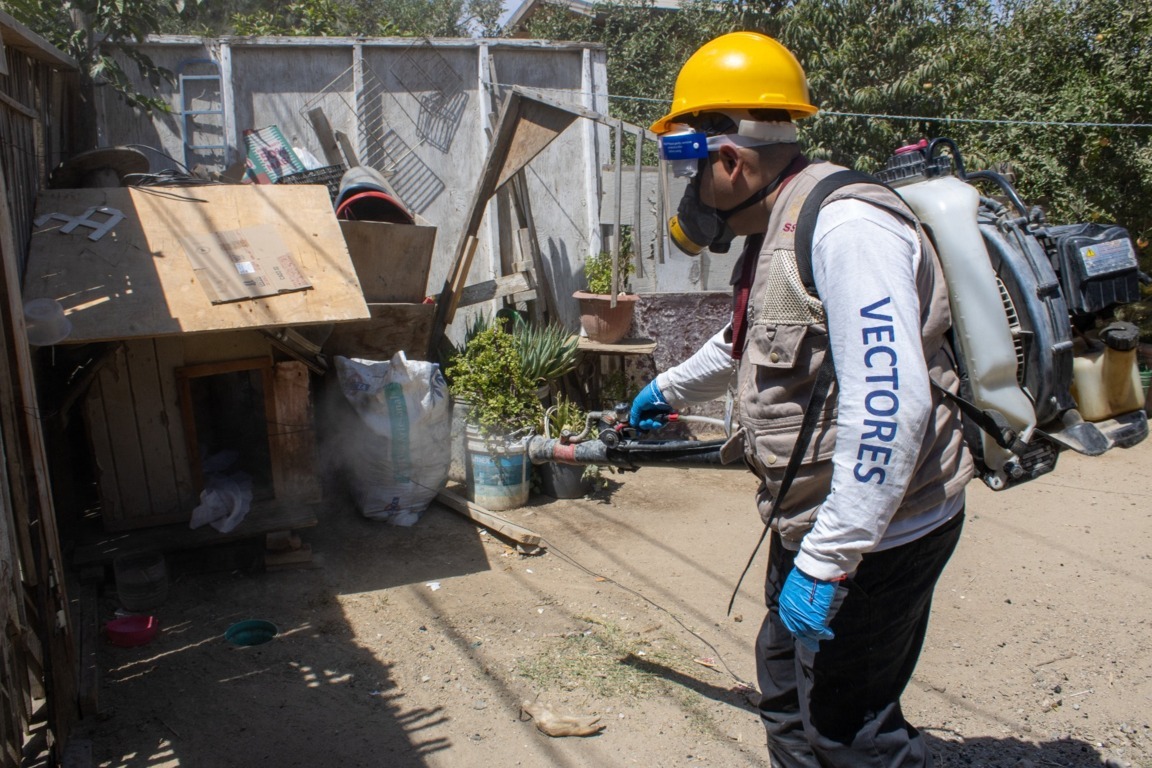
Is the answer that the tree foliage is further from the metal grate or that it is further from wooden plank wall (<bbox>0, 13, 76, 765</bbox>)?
wooden plank wall (<bbox>0, 13, 76, 765</bbox>)

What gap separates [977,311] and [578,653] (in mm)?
2591

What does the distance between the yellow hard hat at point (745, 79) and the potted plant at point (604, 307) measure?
433 cm

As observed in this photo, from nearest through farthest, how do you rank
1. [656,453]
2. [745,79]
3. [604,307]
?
[745,79]
[656,453]
[604,307]

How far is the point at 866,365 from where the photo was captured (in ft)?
5.98

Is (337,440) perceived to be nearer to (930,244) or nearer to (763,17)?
(930,244)

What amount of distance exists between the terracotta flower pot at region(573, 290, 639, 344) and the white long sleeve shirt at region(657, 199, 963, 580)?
15.9 ft

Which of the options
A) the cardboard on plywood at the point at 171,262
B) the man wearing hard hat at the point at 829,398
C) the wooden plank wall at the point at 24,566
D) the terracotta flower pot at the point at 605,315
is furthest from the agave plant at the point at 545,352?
the man wearing hard hat at the point at 829,398

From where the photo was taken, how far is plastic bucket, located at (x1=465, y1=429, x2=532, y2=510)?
5793mm

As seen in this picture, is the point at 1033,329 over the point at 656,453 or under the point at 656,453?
over

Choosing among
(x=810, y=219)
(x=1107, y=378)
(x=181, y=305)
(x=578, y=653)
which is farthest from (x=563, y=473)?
(x=810, y=219)

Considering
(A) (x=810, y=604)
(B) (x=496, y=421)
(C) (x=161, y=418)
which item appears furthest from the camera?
(B) (x=496, y=421)

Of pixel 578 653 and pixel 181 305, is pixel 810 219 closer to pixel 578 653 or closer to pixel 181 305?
pixel 578 653

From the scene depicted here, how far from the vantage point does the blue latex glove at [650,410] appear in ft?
9.93

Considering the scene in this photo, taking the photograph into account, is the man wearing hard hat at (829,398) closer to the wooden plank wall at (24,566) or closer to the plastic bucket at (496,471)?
the wooden plank wall at (24,566)
